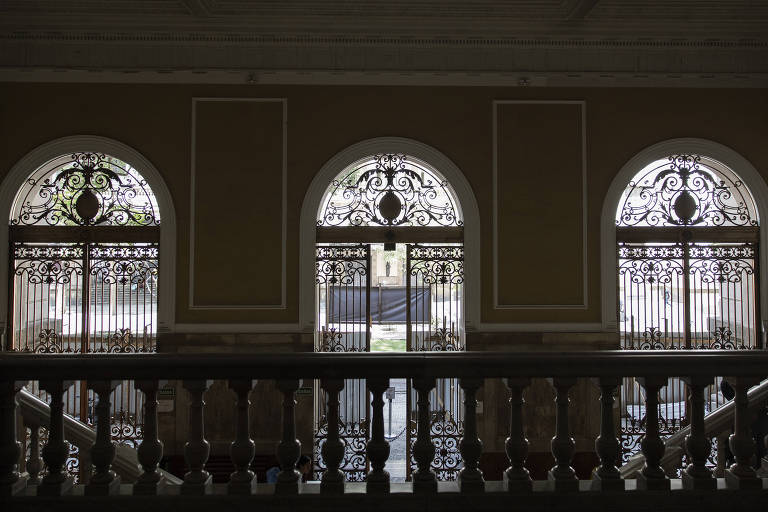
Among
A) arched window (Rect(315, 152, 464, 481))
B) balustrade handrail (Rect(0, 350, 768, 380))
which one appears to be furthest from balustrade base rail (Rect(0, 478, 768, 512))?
arched window (Rect(315, 152, 464, 481))

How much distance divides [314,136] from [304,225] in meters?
0.90

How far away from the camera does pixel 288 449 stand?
171 cm

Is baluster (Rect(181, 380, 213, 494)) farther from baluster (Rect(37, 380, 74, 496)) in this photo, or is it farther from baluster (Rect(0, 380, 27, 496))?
baluster (Rect(0, 380, 27, 496))

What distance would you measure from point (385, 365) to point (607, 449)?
70cm

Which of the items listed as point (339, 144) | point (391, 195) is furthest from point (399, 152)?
point (339, 144)

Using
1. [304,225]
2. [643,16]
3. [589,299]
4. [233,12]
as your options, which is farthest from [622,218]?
[233,12]

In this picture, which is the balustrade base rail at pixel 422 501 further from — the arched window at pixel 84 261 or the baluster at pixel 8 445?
the arched window at pixel 84 261

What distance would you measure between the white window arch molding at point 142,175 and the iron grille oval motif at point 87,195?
0.10 m

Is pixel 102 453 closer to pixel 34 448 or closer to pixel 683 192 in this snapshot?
pixel 34 448

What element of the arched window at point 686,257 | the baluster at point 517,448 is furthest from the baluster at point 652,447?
the arched window at point 686,257

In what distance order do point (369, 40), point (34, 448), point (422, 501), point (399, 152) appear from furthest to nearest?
point (399, 152) < point (369, 40) < point (34, 448) < point (422, 501)

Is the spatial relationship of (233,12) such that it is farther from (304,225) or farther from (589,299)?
(589,299)

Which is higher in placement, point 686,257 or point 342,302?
point 686,257

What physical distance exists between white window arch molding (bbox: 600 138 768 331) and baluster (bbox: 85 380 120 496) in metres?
5.06
